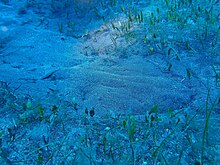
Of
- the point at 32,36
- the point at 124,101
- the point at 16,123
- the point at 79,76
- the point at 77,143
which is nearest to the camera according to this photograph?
the point at 77,143

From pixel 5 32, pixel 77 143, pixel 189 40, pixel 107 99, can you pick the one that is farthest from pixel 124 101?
pixel 5 32

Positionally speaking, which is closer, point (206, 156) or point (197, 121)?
point (206, 156)

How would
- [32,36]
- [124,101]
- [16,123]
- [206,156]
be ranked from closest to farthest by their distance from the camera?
[206,156] < [16,123] < [124,101] < [32,36]

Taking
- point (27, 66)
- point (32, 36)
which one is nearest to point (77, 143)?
point (27, 66)

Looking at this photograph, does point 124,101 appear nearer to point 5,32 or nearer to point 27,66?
point 27,66

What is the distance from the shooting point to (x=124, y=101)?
8.13ft

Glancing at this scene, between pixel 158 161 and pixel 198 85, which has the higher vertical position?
pixel 198 85

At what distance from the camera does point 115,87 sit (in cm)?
269

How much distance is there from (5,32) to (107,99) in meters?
2.79

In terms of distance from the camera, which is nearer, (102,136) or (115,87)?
(102,136)

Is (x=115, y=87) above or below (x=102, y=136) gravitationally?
above

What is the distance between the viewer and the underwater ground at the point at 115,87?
6.36ft

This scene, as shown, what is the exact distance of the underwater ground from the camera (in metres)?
1.94

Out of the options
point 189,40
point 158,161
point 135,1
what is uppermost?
point 135,1
